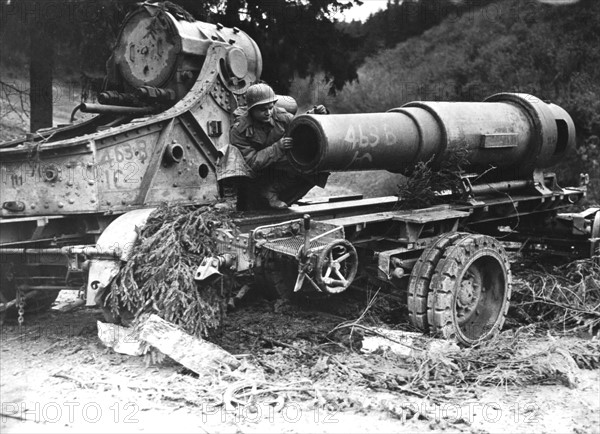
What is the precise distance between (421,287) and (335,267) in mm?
992

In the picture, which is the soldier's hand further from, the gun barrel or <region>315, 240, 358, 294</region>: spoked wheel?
<region>315, 240, 358, 294</region>: spoked wheel

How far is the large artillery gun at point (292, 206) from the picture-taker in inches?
225

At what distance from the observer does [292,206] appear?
23.6ft

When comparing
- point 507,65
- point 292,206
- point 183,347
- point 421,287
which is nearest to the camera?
point 183,347

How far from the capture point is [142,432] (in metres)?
4.27

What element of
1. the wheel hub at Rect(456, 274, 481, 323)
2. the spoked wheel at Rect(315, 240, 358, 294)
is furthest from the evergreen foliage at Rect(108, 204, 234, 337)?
the wheel hub at Rect(456, 274, 481, 323)

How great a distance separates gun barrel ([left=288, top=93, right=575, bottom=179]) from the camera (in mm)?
5836

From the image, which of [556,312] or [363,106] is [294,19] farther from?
[556,312]

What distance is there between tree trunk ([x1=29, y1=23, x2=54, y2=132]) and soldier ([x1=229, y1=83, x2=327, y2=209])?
5893 mm

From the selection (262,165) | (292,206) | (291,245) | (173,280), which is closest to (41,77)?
(292,206)

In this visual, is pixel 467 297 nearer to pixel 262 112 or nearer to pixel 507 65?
pixel 262 112

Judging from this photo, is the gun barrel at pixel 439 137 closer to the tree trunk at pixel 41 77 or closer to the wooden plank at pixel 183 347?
the wooden plank at pixel 183 347

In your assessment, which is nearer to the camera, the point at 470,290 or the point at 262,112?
the point at 470,290

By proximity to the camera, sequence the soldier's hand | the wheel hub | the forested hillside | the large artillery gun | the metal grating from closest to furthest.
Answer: the metal grating → the large artillery gun → the soldier's hand → the wheel hub → the forested hillside
